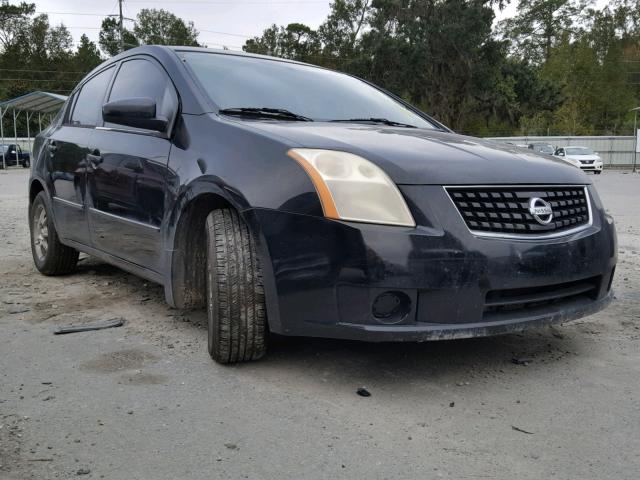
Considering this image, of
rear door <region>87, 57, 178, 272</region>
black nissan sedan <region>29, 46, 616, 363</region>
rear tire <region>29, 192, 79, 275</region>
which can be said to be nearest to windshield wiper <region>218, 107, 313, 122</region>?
black nissan sedan <region>29, 46, 616, 363</region>

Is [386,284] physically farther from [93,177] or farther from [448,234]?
[93,177]

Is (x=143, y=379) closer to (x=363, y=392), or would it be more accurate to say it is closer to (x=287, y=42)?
(x=363, y=392)

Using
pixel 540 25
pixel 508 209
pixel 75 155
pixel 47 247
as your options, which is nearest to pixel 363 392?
pixel 508 209

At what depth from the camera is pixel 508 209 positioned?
8.75 feet

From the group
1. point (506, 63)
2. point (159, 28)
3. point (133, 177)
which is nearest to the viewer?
point (133, 177)

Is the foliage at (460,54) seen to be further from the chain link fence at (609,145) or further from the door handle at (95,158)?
the door handle at (95,158)

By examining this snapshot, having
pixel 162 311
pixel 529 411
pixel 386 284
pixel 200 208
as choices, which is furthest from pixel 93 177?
pixel 529 411

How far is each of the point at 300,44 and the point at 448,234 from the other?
72.8 metres

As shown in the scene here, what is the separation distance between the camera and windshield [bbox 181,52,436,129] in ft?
11.3

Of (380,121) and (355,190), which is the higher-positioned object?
(380,121)

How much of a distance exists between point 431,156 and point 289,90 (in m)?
1.24

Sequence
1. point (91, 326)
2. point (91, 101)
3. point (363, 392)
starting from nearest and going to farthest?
point (363, 392), point (91, 326), point (91, 101)

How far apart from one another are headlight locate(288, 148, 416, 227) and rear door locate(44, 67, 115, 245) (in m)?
2.16

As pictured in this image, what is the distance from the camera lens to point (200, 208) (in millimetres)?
3137
